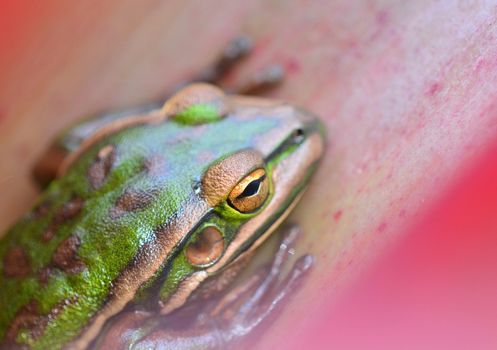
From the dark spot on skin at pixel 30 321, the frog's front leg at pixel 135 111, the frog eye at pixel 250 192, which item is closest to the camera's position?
the frog eye at pixel 250 192

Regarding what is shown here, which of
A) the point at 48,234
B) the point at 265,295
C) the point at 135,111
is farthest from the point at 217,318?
the point at 135,111

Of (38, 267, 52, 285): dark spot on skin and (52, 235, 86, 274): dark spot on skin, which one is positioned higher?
(52, 235, 86, 274): dark spot on skin

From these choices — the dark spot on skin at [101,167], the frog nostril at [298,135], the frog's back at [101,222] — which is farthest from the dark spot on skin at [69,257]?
the frog nostril at [298,135]

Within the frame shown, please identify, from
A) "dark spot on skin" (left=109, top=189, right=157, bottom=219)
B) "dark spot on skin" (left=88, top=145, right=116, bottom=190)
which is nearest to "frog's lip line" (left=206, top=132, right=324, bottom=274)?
"dark spot on skin" (left=109, top=189, right=157, bottom=219)

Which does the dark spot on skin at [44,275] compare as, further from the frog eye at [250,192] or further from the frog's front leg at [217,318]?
the frog eye at [250,192]

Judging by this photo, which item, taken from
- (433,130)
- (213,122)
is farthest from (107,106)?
(433,130)

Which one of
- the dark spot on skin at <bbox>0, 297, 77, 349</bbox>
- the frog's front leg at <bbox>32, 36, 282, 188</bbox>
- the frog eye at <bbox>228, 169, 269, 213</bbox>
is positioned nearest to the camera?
the frog eye at <bbox>228, 169, 269, 213</bbox>

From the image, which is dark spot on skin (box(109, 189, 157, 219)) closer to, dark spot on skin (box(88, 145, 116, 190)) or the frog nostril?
dark spot on skin (box(88, 145, 116, 190))
